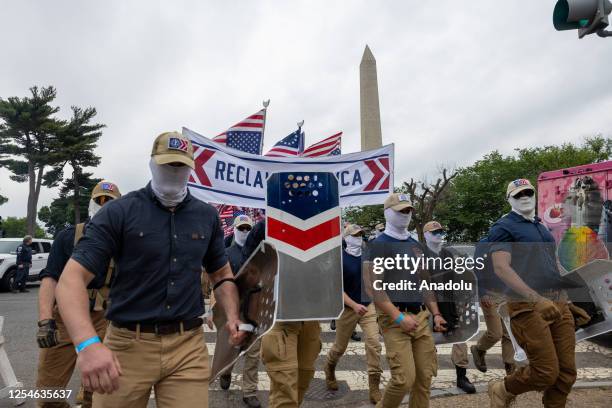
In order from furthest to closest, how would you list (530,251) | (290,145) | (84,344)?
(290,145) → (530,251) → (84,344)

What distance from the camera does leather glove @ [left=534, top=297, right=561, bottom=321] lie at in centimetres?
369

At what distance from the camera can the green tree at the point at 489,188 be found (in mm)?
46812

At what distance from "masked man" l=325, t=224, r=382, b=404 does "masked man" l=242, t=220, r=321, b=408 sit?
1118mm

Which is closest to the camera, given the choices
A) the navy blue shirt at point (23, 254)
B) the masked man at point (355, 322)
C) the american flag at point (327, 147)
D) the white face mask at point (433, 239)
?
the masked man at point (355, 322)

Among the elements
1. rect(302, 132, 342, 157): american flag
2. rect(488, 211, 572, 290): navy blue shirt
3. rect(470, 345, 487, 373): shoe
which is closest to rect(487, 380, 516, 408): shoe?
rect(488, 211, 572, 290): navy blue shirt

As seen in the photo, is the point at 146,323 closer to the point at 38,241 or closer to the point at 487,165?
the point at 38,241

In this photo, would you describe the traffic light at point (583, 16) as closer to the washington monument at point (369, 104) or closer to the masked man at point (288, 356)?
the masked man at point (288, 356)

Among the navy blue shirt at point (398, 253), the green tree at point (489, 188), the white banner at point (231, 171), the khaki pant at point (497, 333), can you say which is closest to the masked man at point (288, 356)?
the navy blue shirt at point (398, 253)

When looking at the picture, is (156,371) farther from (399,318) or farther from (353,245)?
(353,245)

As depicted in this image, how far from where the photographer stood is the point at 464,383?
206 inches

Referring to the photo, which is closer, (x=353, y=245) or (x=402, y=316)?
(x=402, y=316)

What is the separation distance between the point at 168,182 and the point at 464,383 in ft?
13.9

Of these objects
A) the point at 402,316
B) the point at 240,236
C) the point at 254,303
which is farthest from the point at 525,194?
the point at 240,236

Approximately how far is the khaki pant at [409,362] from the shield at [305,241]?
691 millimetres
